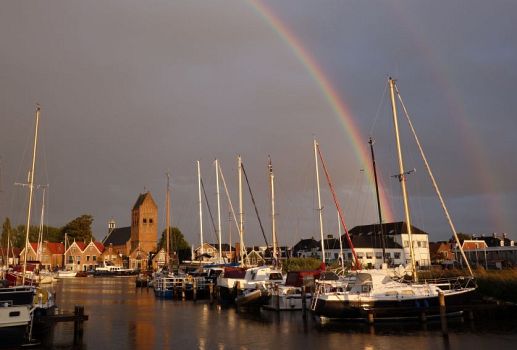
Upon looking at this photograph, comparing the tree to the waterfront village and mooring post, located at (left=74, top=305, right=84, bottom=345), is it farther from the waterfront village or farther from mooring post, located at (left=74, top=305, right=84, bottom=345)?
mooring post, located at (left=74, top=305, right=84, bottom=345)

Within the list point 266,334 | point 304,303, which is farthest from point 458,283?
point 266,334

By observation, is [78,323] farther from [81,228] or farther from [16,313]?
[81,228]

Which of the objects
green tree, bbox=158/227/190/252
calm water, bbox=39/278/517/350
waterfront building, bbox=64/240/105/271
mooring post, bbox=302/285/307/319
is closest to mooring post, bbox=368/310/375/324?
calm water, bbox=39/278/517/350

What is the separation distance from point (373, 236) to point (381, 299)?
91.1 m

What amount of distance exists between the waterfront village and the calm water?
34845 millimetres

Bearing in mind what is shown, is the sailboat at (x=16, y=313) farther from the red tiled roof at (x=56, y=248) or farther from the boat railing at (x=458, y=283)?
the red tiled roof at (x=56, y=248)

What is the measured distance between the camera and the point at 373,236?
4894 inches

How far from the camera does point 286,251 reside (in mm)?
84125

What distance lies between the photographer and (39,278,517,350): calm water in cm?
2867

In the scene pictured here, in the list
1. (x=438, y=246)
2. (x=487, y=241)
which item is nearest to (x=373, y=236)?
(x=438, y=246)

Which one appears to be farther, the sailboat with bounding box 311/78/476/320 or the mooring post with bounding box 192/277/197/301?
the mooring post with bounding box 192/277/197/301

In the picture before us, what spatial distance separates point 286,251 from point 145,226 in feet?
394

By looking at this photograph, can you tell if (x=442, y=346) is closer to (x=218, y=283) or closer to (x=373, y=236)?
(x=218, y=283)

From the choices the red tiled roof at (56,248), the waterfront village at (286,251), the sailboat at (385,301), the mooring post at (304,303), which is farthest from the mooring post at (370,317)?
the red tiled roof at (56,248)
